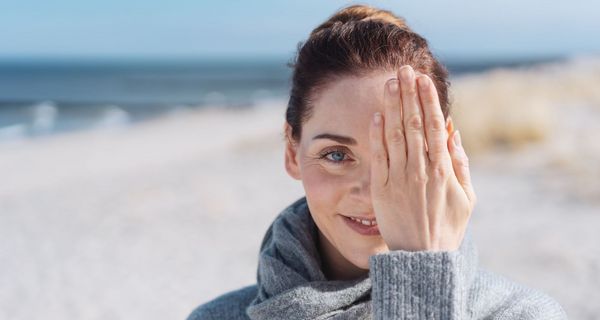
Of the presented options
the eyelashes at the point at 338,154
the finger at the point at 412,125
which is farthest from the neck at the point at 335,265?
the finger at the point at 412,125

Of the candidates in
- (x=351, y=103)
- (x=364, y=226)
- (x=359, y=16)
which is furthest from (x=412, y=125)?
(x=359, y=16)

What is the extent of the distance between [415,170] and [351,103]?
31 centimetres

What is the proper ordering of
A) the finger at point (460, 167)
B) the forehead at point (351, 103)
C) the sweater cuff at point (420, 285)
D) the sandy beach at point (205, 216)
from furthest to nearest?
the sandy beach at point (205, 216) → the forehead at point (351, 103) → the finger at point (460, 167) → the sweater cuff at point (420, 285)

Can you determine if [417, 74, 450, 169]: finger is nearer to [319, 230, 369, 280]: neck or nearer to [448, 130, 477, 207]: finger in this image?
[448, 130, 477, 207]: finger

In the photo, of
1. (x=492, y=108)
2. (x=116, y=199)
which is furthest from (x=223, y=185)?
(x=492, y=108)

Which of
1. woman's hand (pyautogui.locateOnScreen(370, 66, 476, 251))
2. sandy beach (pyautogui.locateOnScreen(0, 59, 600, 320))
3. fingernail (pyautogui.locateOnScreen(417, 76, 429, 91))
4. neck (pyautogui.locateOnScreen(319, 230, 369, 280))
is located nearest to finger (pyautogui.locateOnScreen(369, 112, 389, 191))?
woman's hand (pyautogui.locateOnScreen(370, 66, 476, 251))

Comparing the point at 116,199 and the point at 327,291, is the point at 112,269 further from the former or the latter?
the point at 327,291

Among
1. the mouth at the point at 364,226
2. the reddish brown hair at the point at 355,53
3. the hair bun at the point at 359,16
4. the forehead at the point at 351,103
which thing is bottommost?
the mouth at the point at 364,226

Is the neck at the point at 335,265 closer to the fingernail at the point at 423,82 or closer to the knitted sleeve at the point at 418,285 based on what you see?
the knitted sleeve at the point at 418,285

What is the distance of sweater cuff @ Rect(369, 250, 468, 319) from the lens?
1.44 metres

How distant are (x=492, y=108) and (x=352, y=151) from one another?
1272cm

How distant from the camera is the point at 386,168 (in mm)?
1495

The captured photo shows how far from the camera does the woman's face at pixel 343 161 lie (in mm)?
1700

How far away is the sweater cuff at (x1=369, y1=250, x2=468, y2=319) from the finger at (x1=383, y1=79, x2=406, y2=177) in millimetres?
178
